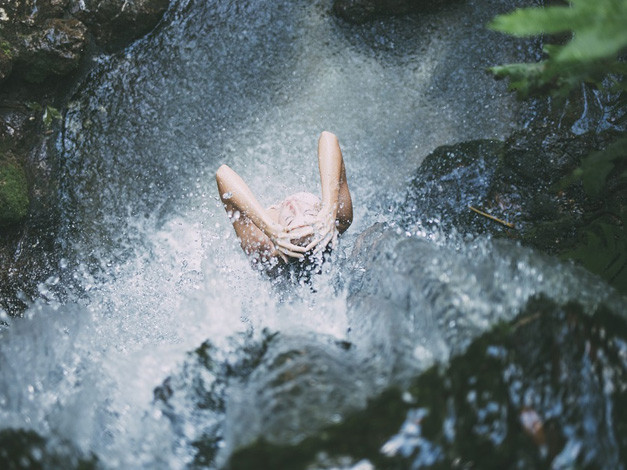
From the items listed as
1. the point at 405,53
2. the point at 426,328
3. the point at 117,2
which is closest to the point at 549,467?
the point at 426,328

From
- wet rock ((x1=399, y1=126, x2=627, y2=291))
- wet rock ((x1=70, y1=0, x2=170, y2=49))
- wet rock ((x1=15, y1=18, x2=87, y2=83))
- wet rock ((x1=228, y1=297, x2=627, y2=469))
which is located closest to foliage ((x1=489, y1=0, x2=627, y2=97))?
wet rock ((x1=228, y1=297, x2=627, y2=469))

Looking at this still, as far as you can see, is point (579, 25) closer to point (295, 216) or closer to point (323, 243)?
point (323, 243)

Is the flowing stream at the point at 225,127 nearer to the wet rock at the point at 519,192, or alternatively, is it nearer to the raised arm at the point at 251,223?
the wet rock at the point at 519,192

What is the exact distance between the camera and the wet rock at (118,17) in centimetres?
406

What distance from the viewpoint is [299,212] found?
129 inches

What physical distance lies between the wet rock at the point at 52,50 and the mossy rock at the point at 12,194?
2.34 feet

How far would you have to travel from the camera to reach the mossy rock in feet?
12.3

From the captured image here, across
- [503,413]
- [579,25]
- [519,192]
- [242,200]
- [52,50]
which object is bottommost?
[519,192]

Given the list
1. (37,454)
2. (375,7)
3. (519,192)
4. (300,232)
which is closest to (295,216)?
(300,232)

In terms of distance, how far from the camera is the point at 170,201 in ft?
13.7

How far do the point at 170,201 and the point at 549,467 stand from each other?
3.27m

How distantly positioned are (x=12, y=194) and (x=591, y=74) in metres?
3.78

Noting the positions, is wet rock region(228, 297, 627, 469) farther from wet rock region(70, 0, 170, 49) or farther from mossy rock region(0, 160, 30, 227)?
wet rock region(70, 0, 170, 49)

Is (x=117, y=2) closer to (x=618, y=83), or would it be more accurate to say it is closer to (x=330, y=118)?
(x=330, y=118)
